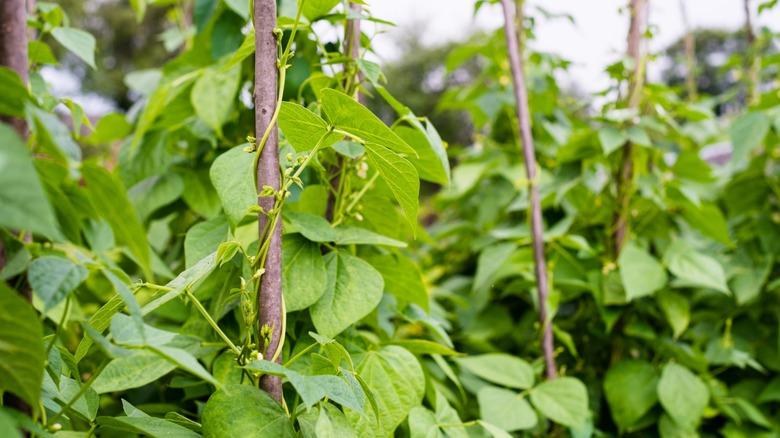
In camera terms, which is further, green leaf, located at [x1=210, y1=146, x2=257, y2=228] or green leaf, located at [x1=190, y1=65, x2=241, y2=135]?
green leaf, located at [x1=190, y1=65, x2=241, y2=135]

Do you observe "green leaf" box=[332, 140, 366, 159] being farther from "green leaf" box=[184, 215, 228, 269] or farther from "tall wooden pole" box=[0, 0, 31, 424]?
"tall wooden pole" box=[0, 0, 31, 424]

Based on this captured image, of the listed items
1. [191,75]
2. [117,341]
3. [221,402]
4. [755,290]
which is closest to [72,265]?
[117,341]

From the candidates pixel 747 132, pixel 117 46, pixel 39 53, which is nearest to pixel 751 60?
pixel 747 132

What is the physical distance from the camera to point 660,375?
137 cm

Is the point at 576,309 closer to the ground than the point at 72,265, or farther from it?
closer to the ground

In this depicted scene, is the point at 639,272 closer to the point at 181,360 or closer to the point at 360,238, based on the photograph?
the point at 360,238

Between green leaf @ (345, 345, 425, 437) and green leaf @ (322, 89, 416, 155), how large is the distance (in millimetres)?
288

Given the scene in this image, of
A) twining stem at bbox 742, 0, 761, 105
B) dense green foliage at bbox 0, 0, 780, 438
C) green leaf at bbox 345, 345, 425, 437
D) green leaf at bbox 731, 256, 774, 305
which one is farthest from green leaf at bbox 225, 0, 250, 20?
twining stem at bbox 742, 0, 761, 105

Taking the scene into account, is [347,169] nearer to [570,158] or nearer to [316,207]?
[316,207]

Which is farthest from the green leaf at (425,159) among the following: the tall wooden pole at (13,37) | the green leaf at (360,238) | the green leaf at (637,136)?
the green leaf at (637,136)

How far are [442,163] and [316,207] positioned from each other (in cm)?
19

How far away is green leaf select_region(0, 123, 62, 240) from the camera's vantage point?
31 cm

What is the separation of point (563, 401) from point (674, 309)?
1.40ft

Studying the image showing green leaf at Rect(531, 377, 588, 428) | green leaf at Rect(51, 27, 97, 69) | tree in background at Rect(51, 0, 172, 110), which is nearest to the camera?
green leaf at Rect(51, 27, 97, 69)
